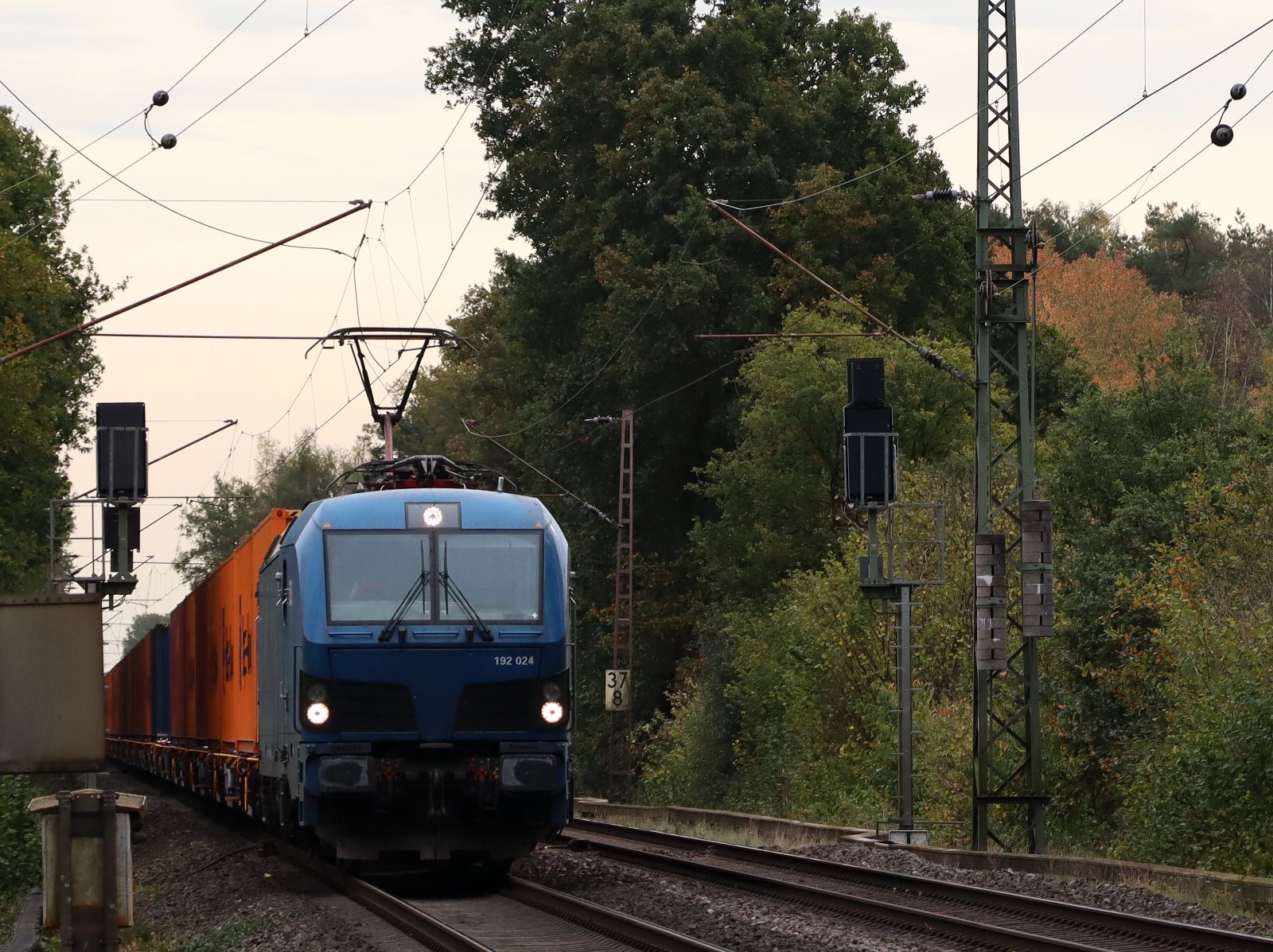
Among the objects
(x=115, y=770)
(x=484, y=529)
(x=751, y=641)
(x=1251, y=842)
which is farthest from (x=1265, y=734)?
(x=115, y=770)

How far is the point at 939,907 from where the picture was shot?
1490 centimetres

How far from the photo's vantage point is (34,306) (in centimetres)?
4331

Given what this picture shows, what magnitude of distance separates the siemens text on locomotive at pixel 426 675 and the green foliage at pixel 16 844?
4780mm

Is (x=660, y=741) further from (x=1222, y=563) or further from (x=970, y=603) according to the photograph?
(x=1222, y=563)

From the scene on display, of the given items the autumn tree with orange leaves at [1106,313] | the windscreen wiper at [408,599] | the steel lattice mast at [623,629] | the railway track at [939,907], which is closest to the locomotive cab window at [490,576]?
the windscreen wiper at [408,599]

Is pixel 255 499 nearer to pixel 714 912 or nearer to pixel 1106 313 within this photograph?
pixel 1106 313

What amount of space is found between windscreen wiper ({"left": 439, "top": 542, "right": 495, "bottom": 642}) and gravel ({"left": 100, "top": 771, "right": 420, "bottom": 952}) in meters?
2.33

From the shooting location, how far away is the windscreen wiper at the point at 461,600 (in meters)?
15.3

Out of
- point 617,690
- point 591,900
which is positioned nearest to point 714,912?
point 591,900

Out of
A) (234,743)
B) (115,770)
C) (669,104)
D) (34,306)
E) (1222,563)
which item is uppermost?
(669,104)

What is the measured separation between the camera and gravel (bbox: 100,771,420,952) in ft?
42.8

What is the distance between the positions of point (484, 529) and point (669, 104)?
3053 cm

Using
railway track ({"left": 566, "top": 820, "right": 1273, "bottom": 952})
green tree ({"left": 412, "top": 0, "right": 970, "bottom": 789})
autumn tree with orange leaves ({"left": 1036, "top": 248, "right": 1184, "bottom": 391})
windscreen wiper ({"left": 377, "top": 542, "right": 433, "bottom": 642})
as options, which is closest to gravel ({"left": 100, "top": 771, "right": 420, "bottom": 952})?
windscreen wiper ({"left": 377, "top": 542, "right": 433, "bottom": 642})

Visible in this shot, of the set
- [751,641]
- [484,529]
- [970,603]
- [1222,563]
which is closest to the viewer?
[484,529]
